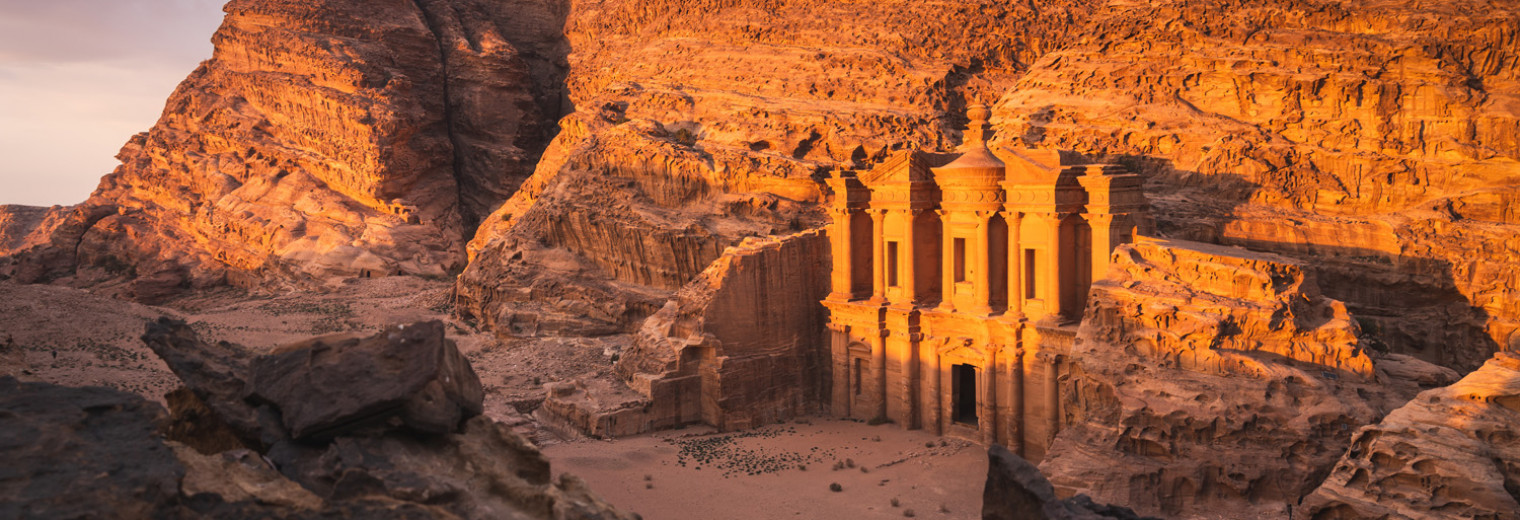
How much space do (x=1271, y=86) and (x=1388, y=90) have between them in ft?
10.4

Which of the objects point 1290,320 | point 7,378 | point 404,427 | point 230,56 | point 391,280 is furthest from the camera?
point 230,56

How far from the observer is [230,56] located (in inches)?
2351

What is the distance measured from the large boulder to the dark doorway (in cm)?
1914

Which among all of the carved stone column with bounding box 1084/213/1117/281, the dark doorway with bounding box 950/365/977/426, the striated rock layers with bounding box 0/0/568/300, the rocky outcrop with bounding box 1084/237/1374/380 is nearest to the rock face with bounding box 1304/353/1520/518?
the rocky outcrop with bounding box 1084/237/1374/380

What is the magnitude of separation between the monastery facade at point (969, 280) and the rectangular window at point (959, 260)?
0.04 meters

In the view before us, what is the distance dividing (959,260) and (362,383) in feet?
66.6

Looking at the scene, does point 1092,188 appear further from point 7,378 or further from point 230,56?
point 230,56

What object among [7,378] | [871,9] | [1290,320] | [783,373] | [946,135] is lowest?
[783,373]

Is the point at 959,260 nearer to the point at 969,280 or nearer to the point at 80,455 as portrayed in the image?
the point at 969,280

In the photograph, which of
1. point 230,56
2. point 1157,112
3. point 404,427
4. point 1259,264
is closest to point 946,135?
point 1157,112

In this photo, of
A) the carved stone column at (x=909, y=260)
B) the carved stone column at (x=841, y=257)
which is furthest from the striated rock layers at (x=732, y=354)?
the carved stone column at (x=909, y=260)

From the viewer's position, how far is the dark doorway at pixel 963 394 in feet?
94.4

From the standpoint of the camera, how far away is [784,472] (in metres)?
26.2

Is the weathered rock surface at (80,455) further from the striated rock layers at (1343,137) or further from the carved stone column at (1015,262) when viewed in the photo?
the striated rock layers at (1343,137)
